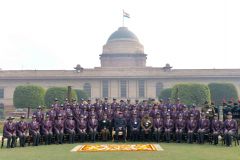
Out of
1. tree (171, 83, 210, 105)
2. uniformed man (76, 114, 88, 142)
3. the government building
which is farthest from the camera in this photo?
the government building

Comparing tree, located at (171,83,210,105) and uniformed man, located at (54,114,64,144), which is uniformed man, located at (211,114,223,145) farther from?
tree, located at (171,83,210,105)

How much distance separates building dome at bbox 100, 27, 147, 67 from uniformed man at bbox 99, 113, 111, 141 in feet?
220

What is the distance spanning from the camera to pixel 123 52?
88.2 metres

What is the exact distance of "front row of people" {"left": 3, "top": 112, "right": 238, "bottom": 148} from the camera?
1731 cm

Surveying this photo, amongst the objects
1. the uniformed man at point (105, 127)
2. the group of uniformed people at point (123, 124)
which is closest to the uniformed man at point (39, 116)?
the group of uniformed people at point (123, 124)

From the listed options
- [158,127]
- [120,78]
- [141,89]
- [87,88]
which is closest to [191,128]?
[158,127]

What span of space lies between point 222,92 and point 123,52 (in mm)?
34025

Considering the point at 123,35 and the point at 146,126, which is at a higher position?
the point at 123,35

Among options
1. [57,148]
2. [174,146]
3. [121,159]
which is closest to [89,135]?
[57,148]

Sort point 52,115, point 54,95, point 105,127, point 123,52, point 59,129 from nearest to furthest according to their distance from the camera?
point 59,129
point 52,115
point 105,127
point 54,95
point 123,52

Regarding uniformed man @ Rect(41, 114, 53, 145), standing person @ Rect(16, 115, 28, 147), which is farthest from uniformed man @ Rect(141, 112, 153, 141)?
standing person @ Rect(16, 115, 28, 147)

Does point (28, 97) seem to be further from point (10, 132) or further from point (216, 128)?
point (216, 128)

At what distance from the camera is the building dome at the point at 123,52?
86.9 metres

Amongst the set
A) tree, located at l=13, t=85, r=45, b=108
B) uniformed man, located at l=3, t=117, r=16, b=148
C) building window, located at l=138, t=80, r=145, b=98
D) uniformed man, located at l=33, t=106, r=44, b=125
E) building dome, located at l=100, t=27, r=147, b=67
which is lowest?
uniformed man, located at l=3, t=117, r=16, b=148
